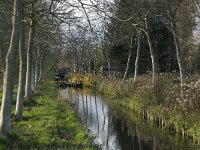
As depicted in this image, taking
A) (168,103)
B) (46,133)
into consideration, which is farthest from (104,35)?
(46,133)

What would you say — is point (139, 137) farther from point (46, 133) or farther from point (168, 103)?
point (46, 133)

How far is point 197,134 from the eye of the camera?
1475 centimetres

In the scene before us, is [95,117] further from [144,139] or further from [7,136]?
[7,136]

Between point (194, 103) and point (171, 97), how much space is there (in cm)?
271

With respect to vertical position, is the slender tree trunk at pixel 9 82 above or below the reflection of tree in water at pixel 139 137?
above

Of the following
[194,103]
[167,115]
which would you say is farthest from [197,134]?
[167,115]

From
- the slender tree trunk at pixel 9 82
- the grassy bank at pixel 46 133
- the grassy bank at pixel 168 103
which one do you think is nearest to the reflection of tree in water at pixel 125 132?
the grassy bank at pixel 168 103

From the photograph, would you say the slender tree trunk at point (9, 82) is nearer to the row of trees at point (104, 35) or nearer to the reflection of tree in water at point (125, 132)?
the row of trees at point (104, 35)

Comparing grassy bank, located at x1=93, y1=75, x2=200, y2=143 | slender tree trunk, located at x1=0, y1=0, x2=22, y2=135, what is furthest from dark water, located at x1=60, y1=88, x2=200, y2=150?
slender tree trunk, located at x1=0, y1=0, x2=22, y2=135

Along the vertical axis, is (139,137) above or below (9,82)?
below

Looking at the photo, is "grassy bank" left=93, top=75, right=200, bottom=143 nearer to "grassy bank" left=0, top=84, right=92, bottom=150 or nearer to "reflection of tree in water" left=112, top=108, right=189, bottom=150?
"reflection of tree in water" left=112, top=108, right=189, bottom=150

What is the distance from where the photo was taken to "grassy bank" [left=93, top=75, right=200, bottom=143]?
52.3 feet

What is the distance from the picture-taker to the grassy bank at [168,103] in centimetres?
1594

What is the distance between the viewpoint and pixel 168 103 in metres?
18.7
